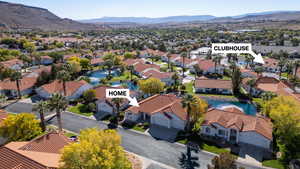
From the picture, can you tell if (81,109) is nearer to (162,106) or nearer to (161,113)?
(162,106)

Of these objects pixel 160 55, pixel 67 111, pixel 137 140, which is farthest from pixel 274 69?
pixel 67 111

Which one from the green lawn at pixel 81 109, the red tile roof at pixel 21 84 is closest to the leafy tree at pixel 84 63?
the red tile roof at pixel 21 84

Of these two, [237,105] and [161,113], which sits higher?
[161,113]

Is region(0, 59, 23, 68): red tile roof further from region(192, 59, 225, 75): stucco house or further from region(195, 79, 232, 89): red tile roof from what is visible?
region(192, 59, 225, 75): stucco house

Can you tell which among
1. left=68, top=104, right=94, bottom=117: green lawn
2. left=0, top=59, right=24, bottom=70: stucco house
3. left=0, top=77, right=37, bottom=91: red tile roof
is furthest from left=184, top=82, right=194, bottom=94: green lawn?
left=0, top=59, right=24, bottom=70: stucco house

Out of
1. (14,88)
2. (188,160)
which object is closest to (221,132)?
(188,160)

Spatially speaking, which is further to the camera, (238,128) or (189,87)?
(189,87)

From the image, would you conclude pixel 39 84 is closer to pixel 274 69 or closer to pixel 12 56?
pixel 12 56
